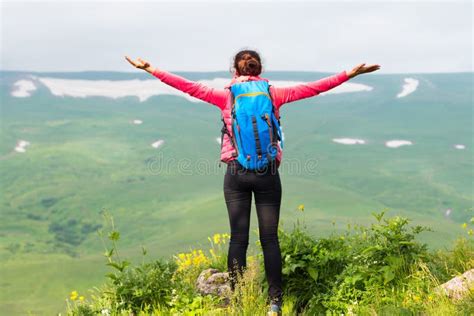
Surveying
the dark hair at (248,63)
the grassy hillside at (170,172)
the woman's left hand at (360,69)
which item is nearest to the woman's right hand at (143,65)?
the dark hair at (248,63)

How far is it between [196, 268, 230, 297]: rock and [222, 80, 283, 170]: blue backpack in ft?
6.78

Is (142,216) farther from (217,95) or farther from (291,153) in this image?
(217,95)

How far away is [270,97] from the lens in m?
6.12

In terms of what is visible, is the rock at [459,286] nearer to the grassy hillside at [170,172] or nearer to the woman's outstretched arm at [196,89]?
the woman's outstretched arm at [196,89]

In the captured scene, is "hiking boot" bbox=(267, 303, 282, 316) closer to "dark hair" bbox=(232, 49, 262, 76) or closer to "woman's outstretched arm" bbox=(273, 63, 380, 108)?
"woman's outstretched arm" bbox=(273, 63, 380, 108)

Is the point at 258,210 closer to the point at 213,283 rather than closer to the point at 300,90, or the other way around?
the point at 300,90

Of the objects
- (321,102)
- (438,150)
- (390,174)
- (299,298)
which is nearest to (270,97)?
(299,298)

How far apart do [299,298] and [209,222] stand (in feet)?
57.1

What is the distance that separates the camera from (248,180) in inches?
235

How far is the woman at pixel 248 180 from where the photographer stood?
19.8 ft

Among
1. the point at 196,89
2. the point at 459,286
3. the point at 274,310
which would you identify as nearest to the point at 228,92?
the point at 196,89

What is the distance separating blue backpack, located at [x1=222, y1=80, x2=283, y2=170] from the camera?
5.96m

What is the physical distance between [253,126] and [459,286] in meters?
2.88

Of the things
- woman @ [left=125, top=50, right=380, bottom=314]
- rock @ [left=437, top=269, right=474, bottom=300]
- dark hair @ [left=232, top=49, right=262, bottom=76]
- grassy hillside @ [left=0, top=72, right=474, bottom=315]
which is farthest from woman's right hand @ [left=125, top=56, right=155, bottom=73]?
grassy hillside @ [left=0, top=72, right=474, bottom=315]
